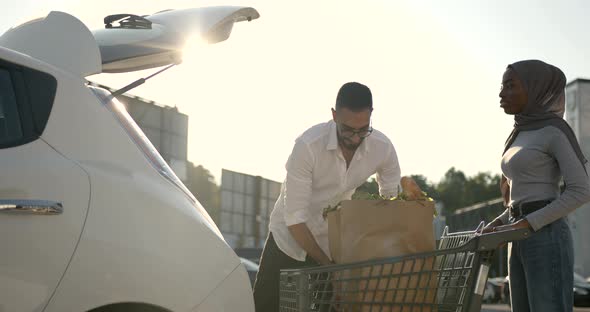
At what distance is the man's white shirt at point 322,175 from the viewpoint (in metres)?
4.61

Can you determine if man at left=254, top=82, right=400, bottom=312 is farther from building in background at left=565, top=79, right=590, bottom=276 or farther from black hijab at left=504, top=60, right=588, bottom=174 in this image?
building in background at left=565, top=79, right=590, bottom=276

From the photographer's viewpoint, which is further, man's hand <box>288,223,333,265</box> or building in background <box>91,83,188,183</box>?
building in background <box>91,83,188,183</box>

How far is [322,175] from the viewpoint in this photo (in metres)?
4.76

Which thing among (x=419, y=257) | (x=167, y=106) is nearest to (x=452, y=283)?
(x=419, y=257)

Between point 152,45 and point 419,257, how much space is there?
5.27ft

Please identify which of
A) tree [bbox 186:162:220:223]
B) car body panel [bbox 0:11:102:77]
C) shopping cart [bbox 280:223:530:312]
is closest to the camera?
shopping cart [bbox 280:223:530:312]

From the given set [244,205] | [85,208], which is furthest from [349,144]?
[244,205]

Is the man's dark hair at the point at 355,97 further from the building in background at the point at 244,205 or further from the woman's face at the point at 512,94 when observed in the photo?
the building in background at the point at 244,205

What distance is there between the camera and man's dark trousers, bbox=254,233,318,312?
4961 mm

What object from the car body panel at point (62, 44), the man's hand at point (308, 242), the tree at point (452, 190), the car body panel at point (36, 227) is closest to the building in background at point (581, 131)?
the man's hand at point (308, 242)

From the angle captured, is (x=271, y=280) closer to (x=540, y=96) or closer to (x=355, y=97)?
(x=355, y=97)

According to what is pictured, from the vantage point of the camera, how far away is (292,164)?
468 cm

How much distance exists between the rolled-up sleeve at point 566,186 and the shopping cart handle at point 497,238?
13.8 inches

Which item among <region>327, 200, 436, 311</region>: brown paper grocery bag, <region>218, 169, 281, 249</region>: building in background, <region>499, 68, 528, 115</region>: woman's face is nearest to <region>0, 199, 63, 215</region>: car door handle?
<region>327, 200, 436, 311</region>: brown paper grocery bag
